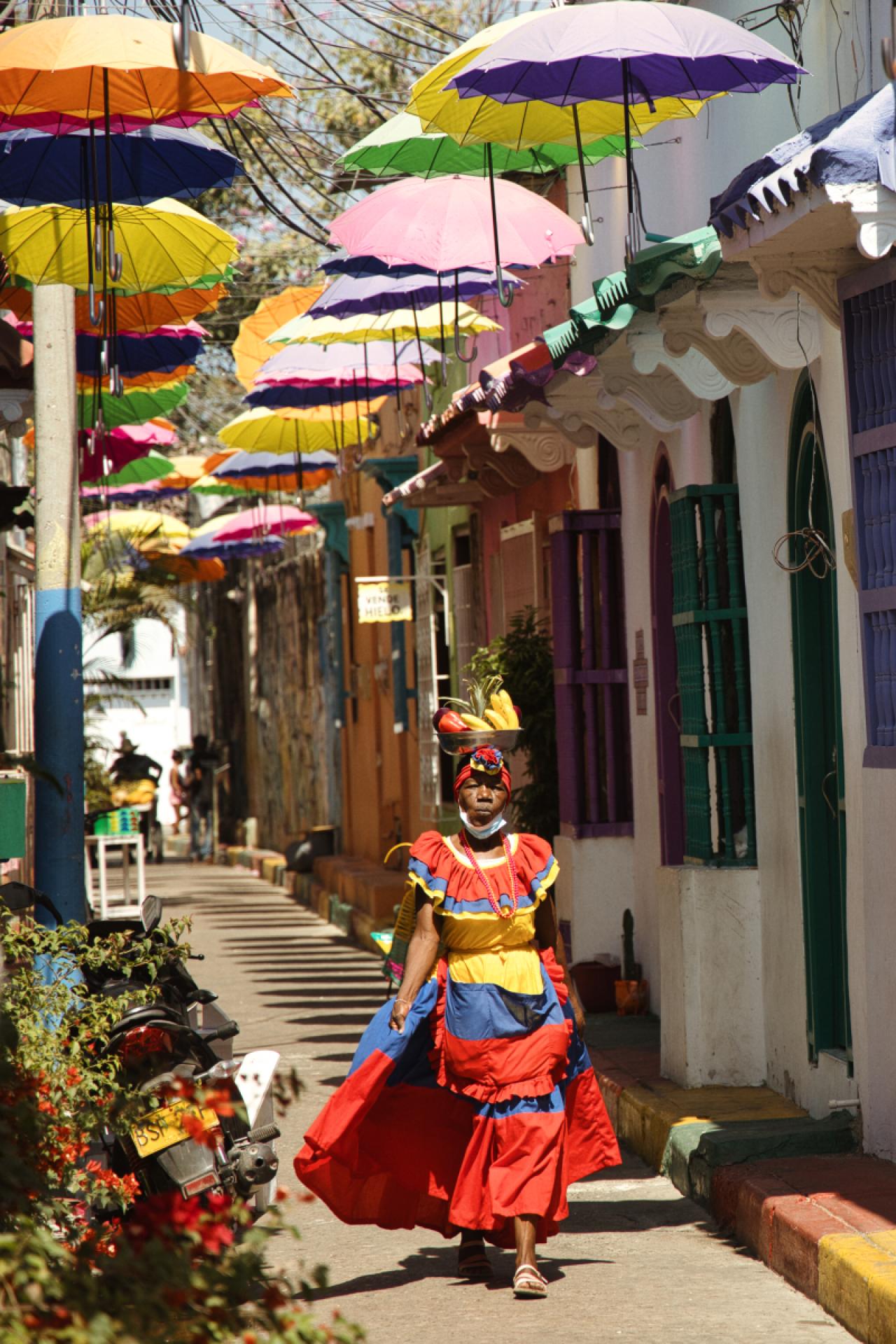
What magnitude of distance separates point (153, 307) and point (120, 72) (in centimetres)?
367

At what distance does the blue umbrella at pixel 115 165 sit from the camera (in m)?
9.78

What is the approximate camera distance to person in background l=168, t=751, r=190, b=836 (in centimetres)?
4053

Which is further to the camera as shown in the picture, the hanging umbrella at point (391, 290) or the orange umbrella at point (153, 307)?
the hanging umbrella at point (391, 290)

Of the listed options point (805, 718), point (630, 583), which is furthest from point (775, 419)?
point (630, 583)

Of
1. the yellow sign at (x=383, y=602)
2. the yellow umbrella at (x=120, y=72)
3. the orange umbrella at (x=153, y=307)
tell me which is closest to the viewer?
the yellow umbrella at (x=120, y=72)

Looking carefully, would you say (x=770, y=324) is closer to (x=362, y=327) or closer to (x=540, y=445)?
(x=540, y=445)

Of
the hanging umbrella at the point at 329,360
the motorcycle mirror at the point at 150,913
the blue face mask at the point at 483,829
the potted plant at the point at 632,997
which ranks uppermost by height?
the hanging umbrella at the point at 329,360

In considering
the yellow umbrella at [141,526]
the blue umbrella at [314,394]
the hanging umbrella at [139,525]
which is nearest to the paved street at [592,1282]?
the blue umbrella at [314,394]

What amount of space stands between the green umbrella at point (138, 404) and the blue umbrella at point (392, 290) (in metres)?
1.32

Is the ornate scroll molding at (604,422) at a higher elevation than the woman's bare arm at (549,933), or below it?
higher

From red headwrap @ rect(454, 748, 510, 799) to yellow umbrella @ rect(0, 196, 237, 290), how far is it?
13.8ft

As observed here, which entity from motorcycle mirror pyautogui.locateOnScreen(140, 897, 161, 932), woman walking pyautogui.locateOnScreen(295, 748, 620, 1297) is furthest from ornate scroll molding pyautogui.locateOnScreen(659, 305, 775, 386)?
motorcycle mirror pyautogui.locateOnScreen(140, 897, 161, 932)

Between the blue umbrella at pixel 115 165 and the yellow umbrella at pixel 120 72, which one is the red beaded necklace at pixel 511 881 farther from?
the blue umbrella at pixel 115 165

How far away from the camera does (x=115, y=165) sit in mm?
10016
